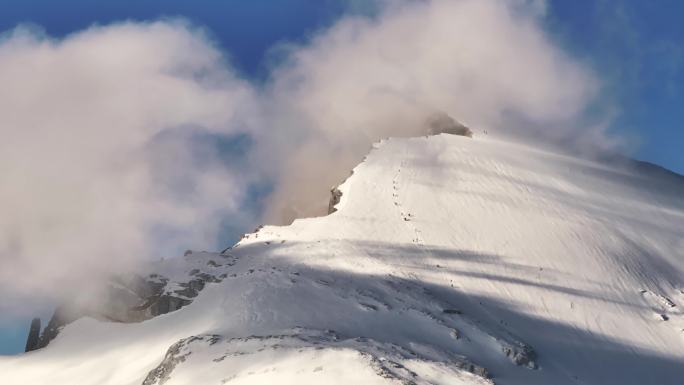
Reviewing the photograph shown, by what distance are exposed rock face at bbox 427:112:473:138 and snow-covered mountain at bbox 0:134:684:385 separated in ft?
59.4

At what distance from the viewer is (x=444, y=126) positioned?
11712 centimetres

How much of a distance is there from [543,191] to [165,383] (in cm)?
5569

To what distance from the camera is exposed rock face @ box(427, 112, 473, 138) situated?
113062 mm

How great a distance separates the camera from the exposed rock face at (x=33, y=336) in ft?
212

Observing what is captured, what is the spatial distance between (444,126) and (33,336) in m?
70.4

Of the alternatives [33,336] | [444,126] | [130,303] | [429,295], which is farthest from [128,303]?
[444,126]

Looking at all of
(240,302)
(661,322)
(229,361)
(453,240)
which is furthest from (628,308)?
(229,361)

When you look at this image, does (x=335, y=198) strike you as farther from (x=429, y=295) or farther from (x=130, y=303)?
(x=130, y=303)

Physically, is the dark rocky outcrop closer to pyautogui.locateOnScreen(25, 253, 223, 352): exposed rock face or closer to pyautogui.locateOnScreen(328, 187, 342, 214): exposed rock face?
pyautogui.locateOnScreen(25, 253, 223, 352): exposed rock face

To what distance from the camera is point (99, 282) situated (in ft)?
218

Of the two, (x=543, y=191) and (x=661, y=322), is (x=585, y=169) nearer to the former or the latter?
(x=543, y=191)

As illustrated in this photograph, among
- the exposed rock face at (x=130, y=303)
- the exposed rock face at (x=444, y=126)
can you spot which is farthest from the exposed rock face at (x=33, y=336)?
the exposed rock face at (x=444, y=126)

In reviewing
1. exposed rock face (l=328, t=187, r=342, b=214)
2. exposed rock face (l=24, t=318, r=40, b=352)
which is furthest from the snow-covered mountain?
exposed rock face (l=24, t=318, r=40, b=352)

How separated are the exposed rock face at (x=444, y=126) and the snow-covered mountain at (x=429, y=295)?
18.1 meters
